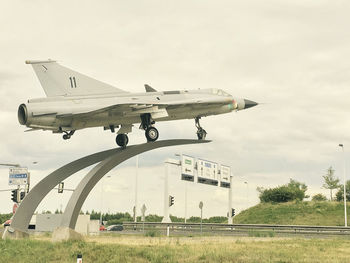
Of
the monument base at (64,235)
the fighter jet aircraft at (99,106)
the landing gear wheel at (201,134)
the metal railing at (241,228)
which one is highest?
the fighter jet aircraft at (99,106)

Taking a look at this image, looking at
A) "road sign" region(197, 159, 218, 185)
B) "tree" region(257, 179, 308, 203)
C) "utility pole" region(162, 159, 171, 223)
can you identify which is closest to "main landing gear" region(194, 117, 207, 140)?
"utility pole" region(162, 159, 171, 223)

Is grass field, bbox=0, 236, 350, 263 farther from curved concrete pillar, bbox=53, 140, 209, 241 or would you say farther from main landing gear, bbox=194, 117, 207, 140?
main landing gear, bbox=194, 117, 207, 140

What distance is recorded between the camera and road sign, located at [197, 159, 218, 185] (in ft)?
187

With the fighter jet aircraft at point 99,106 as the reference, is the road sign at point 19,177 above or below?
below

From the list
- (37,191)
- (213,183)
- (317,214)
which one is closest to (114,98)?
(37,191)

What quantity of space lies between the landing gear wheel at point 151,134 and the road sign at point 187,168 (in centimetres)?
2736

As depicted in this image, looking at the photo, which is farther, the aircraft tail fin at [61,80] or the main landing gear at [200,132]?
the main landing gear at [200,132]

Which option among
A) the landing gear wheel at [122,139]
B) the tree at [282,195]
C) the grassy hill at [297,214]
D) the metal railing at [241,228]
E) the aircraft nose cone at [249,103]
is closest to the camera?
the landing gear wheel at [122,139]

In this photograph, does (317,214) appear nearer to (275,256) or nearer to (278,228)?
(278,228)

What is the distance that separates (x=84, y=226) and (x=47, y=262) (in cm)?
1857

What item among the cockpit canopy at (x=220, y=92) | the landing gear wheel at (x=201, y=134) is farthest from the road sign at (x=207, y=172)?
the landing gear wheel at (x=201, y=134)

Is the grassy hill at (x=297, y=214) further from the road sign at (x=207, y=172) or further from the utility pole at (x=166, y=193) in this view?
the utility pole at (x=166, y=193)

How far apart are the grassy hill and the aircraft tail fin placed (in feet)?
129

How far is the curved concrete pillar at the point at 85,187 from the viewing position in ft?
80.1
